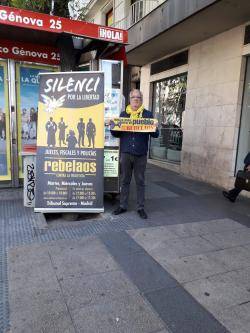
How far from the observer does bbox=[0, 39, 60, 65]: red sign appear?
5508mm

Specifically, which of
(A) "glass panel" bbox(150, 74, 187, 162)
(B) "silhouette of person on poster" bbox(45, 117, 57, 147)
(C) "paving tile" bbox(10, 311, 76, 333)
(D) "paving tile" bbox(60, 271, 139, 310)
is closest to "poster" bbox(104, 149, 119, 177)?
(B) "silhouette of person on poster" bbox(45, 117, 57, 147)

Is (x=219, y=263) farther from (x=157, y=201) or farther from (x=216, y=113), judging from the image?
(x=216, y=113)

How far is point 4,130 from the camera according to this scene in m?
5.84

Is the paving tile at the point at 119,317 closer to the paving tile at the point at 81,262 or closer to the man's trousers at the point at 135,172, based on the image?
the paving tile at the point at 81,262

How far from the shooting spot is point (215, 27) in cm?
666

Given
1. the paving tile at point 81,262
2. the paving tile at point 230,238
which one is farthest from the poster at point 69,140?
the paving tile at point 230,238

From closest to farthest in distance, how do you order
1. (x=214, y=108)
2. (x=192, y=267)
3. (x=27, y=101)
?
(x=192, y=267) → (x=27, y=101) → (x=214, y=108)

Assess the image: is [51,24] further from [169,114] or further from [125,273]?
[169,114]

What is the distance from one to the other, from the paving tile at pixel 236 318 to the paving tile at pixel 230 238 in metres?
1.29

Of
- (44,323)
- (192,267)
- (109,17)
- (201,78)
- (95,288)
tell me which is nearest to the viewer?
(44,323)

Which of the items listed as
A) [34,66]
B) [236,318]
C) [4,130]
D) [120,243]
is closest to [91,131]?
[120,243]

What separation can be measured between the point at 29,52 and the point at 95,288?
15.1ft

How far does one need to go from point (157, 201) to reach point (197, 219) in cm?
110

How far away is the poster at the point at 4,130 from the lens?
5692 millimetres
